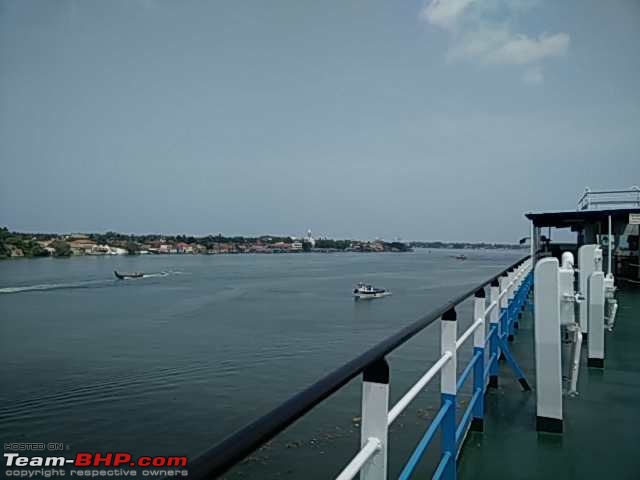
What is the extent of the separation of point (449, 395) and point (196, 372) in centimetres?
1226

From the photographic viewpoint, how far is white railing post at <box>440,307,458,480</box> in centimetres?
169

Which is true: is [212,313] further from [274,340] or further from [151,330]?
[274,340]

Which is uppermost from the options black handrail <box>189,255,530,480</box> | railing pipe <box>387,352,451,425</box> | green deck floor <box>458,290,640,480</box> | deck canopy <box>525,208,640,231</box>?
deck canopy <box>525,208,640,231</box>

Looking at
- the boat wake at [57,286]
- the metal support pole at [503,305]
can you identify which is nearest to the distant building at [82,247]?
the boat wake at [57,286]

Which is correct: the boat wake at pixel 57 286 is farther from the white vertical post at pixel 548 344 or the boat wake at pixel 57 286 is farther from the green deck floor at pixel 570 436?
the white vertical post at pixel 548 344

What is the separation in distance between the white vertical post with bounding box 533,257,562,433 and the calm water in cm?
363

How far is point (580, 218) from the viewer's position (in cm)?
1024

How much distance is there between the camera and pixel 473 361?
7.94ft

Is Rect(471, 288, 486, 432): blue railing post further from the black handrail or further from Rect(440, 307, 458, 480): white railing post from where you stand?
the black handrail

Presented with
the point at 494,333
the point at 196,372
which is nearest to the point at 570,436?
the point at 494,333

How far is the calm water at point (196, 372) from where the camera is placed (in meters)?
7.84

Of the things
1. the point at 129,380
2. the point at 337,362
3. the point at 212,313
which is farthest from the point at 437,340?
the point at 212,313

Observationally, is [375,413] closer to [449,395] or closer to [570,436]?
[449,395]

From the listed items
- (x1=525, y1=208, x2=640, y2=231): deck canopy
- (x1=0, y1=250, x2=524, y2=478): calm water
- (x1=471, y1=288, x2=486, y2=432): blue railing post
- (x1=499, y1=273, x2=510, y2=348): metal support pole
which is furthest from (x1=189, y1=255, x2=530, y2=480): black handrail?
(x1=525, y1=208, x2=640, y2=231): deck canopy
